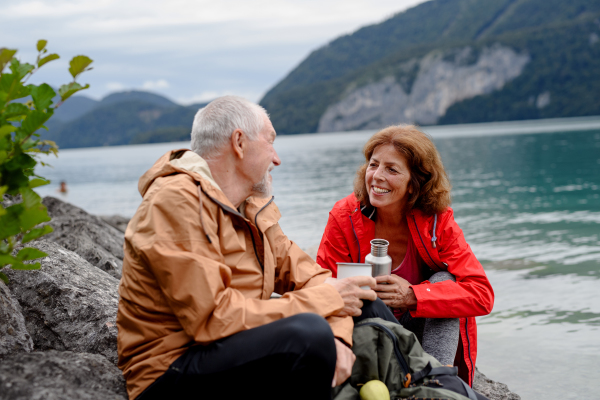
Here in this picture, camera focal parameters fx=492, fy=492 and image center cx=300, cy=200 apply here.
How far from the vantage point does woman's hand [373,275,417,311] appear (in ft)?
12.1

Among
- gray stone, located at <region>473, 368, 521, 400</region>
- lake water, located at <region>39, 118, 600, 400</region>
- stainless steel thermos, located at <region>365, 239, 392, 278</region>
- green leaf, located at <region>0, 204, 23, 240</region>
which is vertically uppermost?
green leaf, located at <region>0, 204, 23, 240</region>

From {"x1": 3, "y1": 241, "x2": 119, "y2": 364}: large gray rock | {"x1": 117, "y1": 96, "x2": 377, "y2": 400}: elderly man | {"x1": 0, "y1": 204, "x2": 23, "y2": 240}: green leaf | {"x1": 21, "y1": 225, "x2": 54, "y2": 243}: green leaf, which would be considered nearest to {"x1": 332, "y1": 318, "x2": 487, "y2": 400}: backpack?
{"x1": 117, "y1": 96, "x2": 377, "y2": 400}: elderly man

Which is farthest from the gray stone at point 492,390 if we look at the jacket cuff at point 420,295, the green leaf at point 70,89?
the green leaf at point 70,89

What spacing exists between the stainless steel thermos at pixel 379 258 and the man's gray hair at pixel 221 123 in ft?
4.18

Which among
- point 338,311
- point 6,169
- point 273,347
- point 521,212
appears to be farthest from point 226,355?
point 521,212

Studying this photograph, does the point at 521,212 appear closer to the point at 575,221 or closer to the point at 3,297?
the point at 575,221

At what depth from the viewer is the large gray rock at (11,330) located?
108 inches

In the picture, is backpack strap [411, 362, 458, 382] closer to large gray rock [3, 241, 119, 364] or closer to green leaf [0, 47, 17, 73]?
large gray rock [3, 241, 119, 364]

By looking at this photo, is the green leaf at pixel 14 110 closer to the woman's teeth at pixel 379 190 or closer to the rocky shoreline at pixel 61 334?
the rocky shoreline at pixel 61 334

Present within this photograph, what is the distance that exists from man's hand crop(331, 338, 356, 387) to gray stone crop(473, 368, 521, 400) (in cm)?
219

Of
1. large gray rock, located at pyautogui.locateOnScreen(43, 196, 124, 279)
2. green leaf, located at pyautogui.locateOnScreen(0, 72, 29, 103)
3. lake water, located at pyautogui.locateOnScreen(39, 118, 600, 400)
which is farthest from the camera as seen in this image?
lake water, located at pyautogui.locateOnScreen(39, 118, 600, 400)

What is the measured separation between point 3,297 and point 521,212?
16875 millimetres

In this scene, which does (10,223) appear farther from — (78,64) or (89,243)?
(89,243)

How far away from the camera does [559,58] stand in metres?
145
